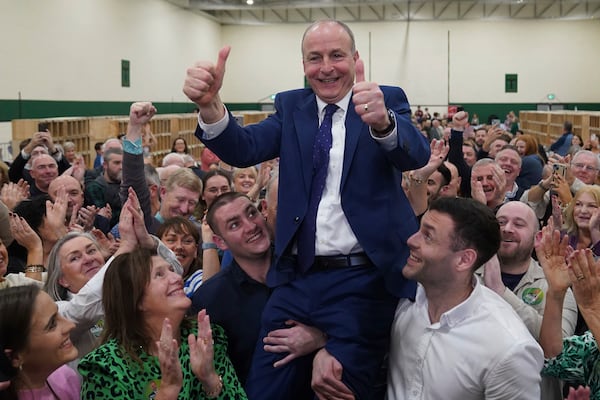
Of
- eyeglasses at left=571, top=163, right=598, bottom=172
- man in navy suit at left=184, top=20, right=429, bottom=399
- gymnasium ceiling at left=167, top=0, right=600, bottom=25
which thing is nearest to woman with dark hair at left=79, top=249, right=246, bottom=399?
man in navy suit at left=184, top=20, right=429, bottom=399

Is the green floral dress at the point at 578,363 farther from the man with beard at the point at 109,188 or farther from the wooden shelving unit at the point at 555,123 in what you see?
the wooden shelving unit at the point at 555,123

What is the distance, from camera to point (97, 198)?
683 cm

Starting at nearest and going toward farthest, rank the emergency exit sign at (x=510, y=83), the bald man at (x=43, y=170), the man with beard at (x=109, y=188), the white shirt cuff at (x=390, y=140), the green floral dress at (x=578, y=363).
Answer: the white shirt cuff at (x=390, y=140)
the green floral dress at (x=578, y=363)
the man with beard at (x=109, y=188)
the bald man at (x=43, y=170)
the emergency exit sign at (x=510, y=83)

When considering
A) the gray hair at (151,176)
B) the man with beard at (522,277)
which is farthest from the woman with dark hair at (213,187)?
the man with beard at (522,277)

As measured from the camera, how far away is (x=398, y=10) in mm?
28922

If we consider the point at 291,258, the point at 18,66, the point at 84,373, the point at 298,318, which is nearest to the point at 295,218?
the point at 291,258

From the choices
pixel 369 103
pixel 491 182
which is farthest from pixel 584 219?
pixel 369 103

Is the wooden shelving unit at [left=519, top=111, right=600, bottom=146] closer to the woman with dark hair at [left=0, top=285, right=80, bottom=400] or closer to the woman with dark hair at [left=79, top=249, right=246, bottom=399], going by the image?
the woman with dark hair at [left=79, top=249, right=246, bottom=399]

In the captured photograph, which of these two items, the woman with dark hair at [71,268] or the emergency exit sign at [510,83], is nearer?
the woman with dark hair at [71,268]

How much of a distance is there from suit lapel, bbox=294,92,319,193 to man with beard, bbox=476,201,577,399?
3.51 feet

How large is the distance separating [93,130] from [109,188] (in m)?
9.42

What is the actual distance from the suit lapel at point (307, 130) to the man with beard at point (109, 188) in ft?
12.6

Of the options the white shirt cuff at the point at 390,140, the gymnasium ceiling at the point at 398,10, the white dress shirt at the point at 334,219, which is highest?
the gymnasium ceiling at the point at 398,10

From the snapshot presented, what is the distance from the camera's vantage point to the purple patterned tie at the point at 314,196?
2744 mm
